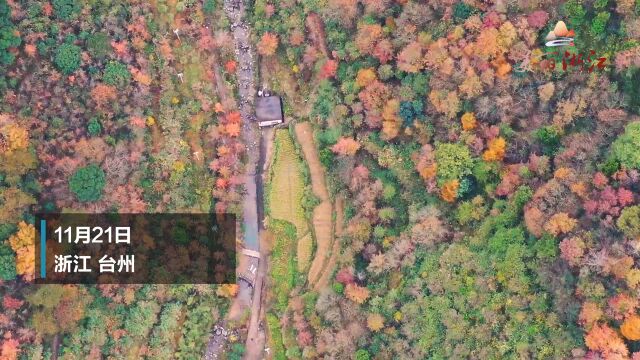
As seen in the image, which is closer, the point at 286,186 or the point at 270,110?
the point at 286,186

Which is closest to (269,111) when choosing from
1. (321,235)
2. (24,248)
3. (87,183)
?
(321,235)

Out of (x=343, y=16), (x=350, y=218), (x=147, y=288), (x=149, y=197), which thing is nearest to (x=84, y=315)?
(x=147, y=288)

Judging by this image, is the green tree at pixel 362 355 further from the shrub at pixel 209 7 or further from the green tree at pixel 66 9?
the green tree at pixel 66 9

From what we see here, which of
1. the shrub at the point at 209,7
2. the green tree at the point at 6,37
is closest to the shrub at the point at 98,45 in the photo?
the green tree at the point at 6,37

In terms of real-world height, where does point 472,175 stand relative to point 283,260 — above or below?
above

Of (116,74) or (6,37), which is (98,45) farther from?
(6,37)

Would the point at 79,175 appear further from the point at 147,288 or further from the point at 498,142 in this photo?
the point at 498,142
